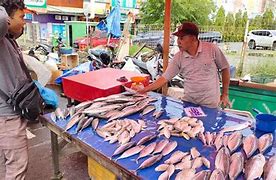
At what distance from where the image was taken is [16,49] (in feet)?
6.70

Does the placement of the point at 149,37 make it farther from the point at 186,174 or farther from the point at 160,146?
the point at 186,174

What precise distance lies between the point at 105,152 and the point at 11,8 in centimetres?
131

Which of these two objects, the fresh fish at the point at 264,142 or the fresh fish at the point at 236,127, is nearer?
the fresh fish at the point at 264,142

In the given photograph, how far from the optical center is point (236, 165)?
1.46 m

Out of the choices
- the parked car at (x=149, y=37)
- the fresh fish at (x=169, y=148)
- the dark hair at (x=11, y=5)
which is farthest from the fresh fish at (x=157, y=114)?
the parked car at (x=149, y=37)

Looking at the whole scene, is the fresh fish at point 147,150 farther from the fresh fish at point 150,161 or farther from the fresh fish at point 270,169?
the fresh fish at point 270,169

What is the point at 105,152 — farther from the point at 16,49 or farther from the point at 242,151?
the point at 16,49

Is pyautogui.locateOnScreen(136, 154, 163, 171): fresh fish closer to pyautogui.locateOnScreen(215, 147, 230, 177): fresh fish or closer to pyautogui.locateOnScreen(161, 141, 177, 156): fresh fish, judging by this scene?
pyautogui.locateOnScreen(161, 141, 177, 156): fresh fish

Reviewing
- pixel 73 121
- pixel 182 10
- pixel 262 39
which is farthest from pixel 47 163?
pixel 182 10

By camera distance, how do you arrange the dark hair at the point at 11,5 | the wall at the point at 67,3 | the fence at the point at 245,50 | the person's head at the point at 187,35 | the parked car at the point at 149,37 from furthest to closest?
the wall at the point at 67,3 < the parked car at the point at 149,37 < the fence at the point at 245,50 < the person's head at the point at 187,35 < the dark hair at the point at 11,5

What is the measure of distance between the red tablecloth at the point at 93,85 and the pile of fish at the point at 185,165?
148 cm

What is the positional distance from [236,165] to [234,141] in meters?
0.30

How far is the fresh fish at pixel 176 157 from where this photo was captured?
1559 millimetres

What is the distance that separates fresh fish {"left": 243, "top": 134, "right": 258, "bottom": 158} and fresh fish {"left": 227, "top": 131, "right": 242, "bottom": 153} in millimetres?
38
